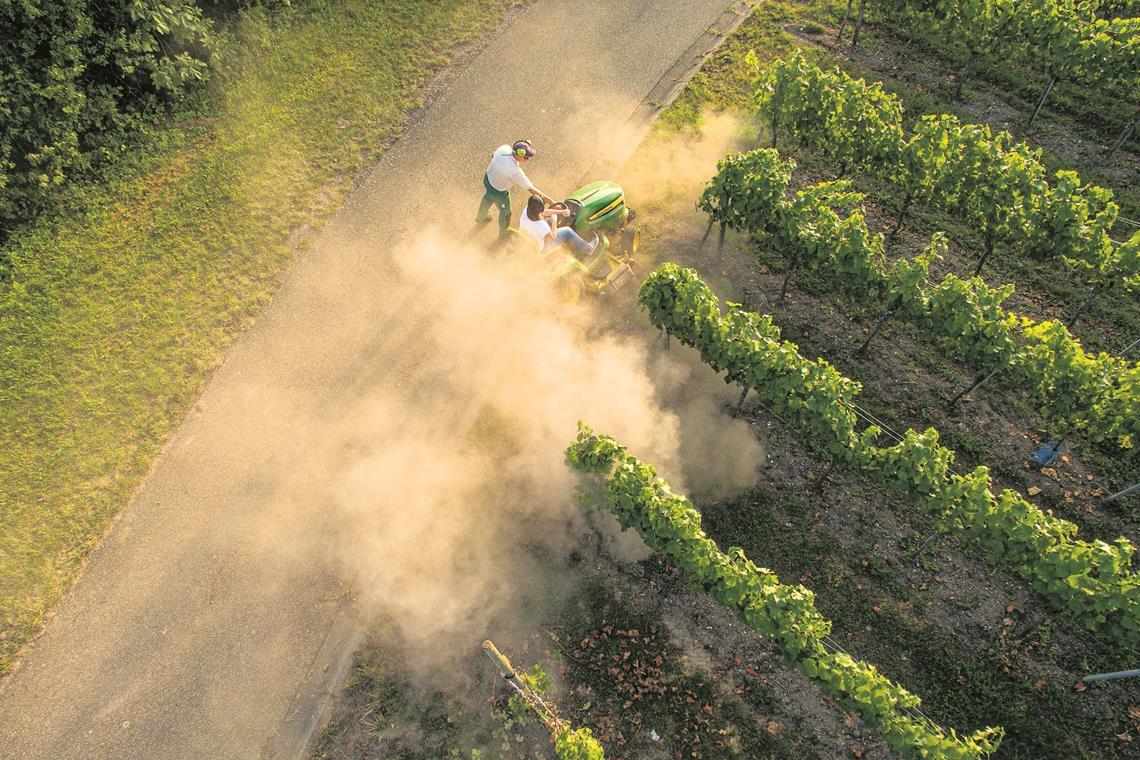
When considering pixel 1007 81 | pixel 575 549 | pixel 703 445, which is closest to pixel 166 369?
pixel 575 549

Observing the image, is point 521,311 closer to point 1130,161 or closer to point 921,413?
point 921,413

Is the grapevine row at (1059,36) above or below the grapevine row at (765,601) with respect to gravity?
above

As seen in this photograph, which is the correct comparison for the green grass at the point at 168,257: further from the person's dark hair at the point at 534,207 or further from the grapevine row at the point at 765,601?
the grapevine row at the point at 765,601

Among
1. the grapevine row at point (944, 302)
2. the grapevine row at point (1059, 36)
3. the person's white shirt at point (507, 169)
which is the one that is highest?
the grapevine row at point (1059, 36)

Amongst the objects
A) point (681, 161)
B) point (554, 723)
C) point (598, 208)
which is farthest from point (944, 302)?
point (554, 723)

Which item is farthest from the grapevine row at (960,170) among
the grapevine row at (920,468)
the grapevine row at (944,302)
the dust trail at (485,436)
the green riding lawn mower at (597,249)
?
the dust trail at (485,436)

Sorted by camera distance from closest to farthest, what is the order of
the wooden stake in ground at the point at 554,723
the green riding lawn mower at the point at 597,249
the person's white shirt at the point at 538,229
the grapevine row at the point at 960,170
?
1. the wooden stake in ground at the point at 554,723
2. the grapevine row at the point at 960,170
3. the person's white shirt at the point at 538,229
4. the green riding lawn mower at the point at 597,249

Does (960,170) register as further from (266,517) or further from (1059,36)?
(266,517)

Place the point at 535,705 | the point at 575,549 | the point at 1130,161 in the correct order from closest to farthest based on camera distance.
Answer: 1. the point at 535,705
2. the point at 575,549
3. the point at 1130,161
